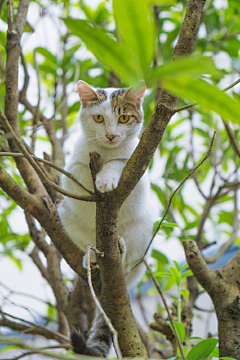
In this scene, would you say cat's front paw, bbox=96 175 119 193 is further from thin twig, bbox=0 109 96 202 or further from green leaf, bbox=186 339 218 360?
green leaf, bbox=186 339 218 360

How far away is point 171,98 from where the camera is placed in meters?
0.69

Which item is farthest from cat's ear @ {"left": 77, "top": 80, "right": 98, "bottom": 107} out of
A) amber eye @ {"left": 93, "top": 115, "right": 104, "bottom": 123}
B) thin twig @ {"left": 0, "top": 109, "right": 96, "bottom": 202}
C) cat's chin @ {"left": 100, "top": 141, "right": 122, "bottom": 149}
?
thin twig @ {"left": 0, "top": 109, "right": 96, "bottom": 202}

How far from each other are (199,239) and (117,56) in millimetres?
1356

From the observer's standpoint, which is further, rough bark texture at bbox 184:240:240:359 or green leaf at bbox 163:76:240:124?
rough bark texture at bbox 184:240:240:359

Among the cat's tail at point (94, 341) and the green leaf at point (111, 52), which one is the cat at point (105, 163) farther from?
the green leaf at point (111, 52)

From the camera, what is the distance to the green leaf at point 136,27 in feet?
0.89

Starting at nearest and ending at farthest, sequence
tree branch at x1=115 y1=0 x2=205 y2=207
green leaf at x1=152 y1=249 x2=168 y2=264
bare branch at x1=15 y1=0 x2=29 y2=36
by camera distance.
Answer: tree branch at x1=115 y1=0 x2=205 y2=207, bare branch at x1=15 y1=0 x2=29 y2=36, green leaf at x1=152 y1=249 x2=168 y2=264

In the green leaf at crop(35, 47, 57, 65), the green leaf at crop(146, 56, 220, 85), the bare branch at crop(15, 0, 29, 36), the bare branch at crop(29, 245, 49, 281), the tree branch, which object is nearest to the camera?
the green leaf at crop(146, 56, 220, 85)

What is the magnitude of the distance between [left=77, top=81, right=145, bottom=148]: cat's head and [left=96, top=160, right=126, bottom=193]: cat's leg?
15 centimetres

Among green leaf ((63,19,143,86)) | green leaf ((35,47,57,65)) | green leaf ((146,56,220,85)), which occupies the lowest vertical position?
green leaf ((146,56,220,85))

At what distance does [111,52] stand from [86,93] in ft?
3.86

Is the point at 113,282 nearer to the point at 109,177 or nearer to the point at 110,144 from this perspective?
the point at 109,177

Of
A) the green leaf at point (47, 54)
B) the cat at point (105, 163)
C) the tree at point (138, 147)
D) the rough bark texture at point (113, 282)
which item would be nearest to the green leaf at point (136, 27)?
the tree at point (138, 147)

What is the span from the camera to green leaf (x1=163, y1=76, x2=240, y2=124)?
0.26 metres
